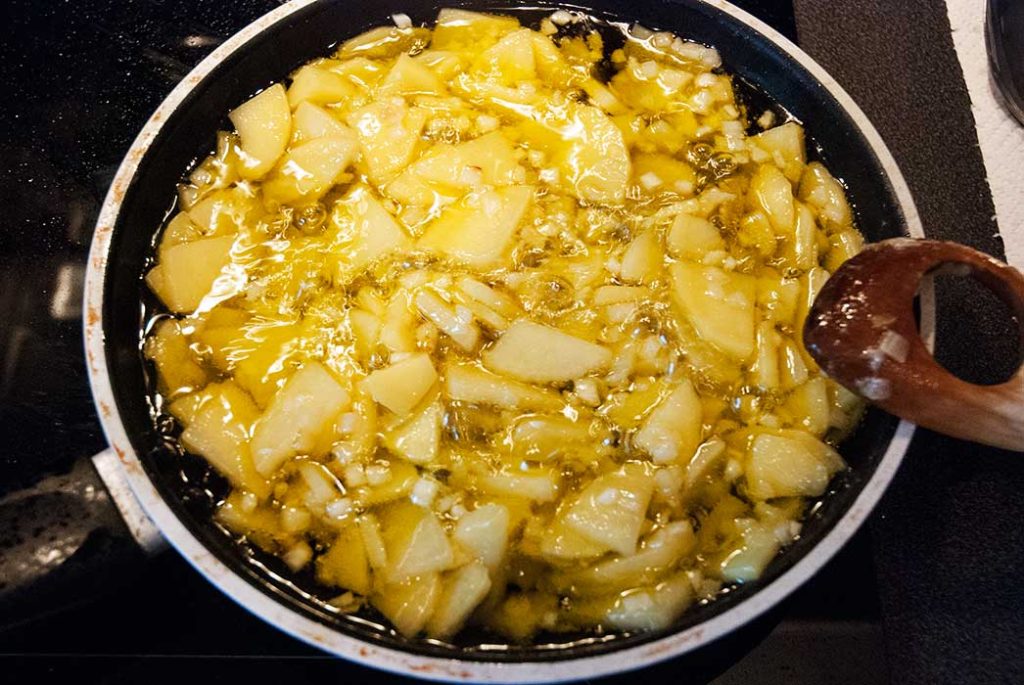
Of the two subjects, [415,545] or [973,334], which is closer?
[415,545]

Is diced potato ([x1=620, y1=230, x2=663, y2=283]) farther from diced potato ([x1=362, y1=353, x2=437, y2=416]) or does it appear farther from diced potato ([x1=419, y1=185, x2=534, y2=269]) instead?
diced potato ([x1=362, y1=353, x2=437, y2=416])

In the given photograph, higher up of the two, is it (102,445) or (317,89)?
(317,89)

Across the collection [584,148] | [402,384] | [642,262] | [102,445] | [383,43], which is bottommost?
[102,445]

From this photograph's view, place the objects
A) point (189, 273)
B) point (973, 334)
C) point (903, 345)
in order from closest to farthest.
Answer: point (903, 345) → point (189, 273) → point (973, 334)

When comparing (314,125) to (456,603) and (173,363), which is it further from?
(456,603)

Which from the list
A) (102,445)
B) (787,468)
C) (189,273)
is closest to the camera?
(787,468)

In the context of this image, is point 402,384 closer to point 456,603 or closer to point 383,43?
point 456,603

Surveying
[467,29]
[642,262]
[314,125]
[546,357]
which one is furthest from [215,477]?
[467,29]
